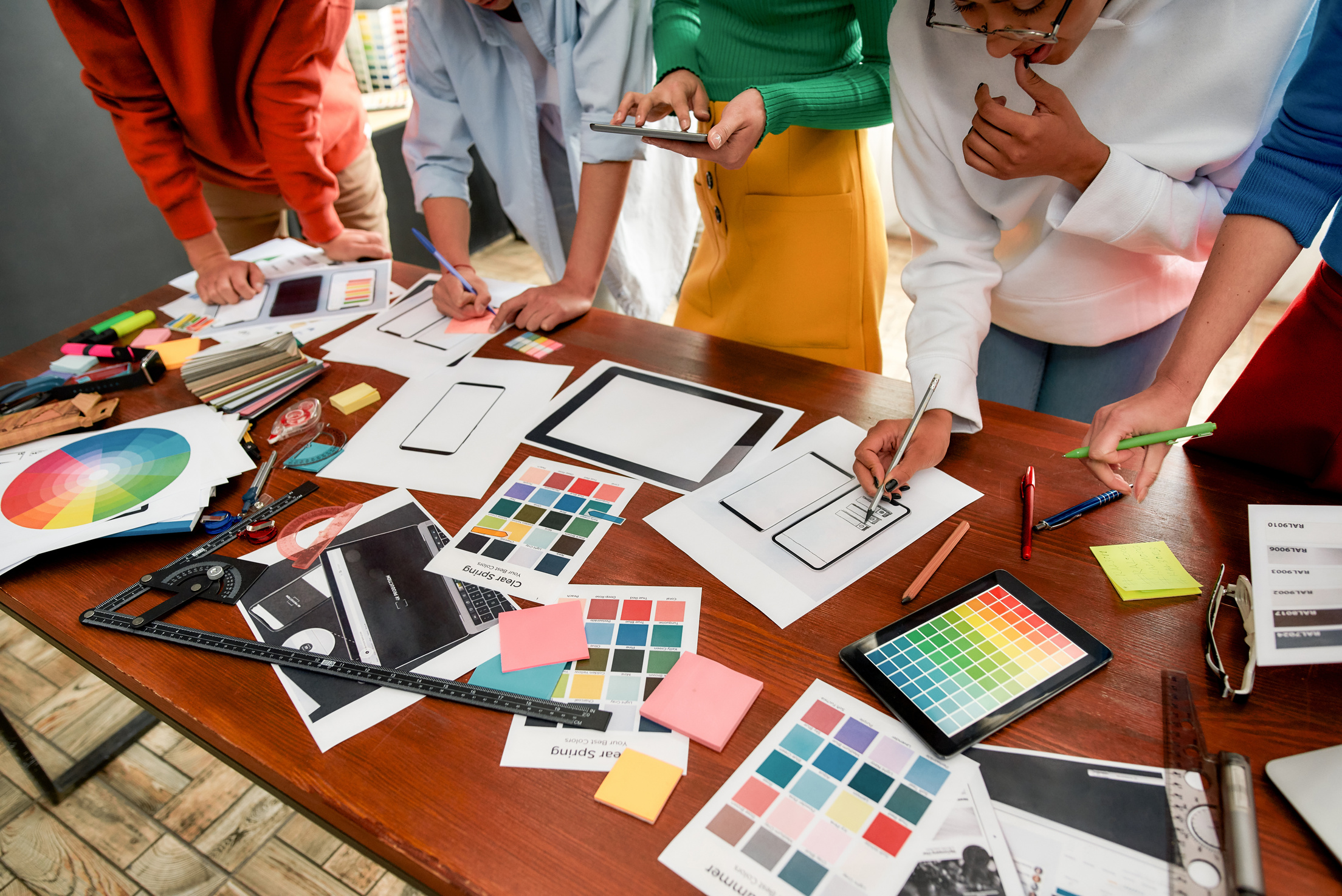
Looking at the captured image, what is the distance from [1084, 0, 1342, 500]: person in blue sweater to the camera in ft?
2.39

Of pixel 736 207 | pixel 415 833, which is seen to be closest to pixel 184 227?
pixel 736 207

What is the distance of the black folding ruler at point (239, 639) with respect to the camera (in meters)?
0.66

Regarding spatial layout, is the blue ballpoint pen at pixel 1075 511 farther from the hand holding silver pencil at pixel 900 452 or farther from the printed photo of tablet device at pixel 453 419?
the printed photo of tablet device at pixel 453 419

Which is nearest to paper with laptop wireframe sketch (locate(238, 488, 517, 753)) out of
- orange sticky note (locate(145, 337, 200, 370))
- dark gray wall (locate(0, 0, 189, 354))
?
orange sticky note (locate(145, 337, 200, 370))

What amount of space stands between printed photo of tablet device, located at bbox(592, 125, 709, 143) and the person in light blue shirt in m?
0.31

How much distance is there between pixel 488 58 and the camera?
1.47 meters

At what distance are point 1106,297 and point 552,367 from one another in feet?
2.72

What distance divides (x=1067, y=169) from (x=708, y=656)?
2.31 ft

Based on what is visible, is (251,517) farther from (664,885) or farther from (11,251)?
(11,251)

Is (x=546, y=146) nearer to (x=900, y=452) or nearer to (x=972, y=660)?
(x=900, y=452)

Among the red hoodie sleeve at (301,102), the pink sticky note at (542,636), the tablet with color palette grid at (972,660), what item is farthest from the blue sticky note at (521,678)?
the red hoodie sleeve at (301,102)

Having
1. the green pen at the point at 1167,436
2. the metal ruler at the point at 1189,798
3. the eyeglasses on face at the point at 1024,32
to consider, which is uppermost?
the eyeglasses on face at the point at 1024,32

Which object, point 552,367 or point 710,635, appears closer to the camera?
point 710,635

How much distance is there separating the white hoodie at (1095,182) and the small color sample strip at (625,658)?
465 mm
